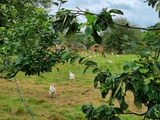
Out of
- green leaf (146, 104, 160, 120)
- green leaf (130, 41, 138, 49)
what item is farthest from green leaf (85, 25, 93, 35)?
green leaf (146, 104, 160, 120)

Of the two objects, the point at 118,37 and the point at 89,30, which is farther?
the point at 118,37

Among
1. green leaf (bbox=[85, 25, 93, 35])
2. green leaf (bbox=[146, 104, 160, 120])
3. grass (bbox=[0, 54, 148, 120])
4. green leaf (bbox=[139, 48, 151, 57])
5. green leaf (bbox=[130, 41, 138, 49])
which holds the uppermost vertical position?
green leaf (bbox=[85, 25, 93, 35])

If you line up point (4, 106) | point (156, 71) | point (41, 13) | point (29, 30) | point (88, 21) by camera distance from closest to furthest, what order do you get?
point (88, 21) < point (156, 71) < point (29, 30) < point (41, 13) < point (4, 106)

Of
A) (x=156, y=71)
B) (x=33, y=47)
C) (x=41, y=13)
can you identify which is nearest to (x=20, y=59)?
(x=33, y=47)

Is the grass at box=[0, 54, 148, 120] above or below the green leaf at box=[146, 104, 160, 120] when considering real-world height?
below

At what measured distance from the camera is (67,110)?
4832 millimetres

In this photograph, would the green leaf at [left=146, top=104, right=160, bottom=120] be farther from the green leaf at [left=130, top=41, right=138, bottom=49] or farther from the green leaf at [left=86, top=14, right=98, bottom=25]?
the green leaf at [left=86, top=14, right=98, bottom=25]

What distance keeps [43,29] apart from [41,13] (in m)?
0.20

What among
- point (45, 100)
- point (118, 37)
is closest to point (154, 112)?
point (118, 37)

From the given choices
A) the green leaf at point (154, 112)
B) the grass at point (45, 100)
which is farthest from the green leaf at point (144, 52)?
the grass at point (45, 100)

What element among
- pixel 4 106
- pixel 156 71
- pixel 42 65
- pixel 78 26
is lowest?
pixel 4 106

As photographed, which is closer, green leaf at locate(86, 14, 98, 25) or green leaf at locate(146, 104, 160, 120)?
green leaf at locate(86, 14, 98, 25)

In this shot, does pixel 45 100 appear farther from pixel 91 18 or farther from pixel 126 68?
pixel 91 18

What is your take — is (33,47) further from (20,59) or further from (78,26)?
(78,26)
